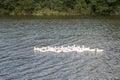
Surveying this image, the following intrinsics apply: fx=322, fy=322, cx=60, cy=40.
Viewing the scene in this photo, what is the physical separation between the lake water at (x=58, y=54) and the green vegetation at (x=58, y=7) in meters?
21.6

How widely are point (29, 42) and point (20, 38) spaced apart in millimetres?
3721

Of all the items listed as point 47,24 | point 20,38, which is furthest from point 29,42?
point 47,24

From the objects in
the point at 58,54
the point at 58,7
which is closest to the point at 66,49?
the point at 58,54

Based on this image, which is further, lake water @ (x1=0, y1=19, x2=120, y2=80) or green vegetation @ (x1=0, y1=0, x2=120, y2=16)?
green vegetation @ (x1=0, y1=0, x2=120, y2=16)

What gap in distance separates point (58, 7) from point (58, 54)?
49102 mm

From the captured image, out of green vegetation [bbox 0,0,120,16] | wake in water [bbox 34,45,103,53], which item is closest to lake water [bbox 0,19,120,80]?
wake in water [bbox 34,45,103,53]

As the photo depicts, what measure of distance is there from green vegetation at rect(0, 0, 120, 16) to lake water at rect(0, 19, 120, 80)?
21.6m

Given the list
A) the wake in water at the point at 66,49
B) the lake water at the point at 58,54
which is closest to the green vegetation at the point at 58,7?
the lake water at the point at 58,54

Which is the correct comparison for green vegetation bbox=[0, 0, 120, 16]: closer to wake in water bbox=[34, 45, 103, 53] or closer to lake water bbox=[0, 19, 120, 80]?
lake water bbox=[0, 19, 120, 80]

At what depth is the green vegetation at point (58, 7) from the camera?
3511 inches

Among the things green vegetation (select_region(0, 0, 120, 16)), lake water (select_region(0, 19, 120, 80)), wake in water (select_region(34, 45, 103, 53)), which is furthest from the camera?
green vegetation (select_region(0, 0, 120, 16))

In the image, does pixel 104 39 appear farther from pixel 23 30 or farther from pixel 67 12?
pixel 67 12

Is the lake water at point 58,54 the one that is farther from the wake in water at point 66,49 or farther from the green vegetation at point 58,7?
the green vegetation at point 58,7

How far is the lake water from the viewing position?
1305 inches
